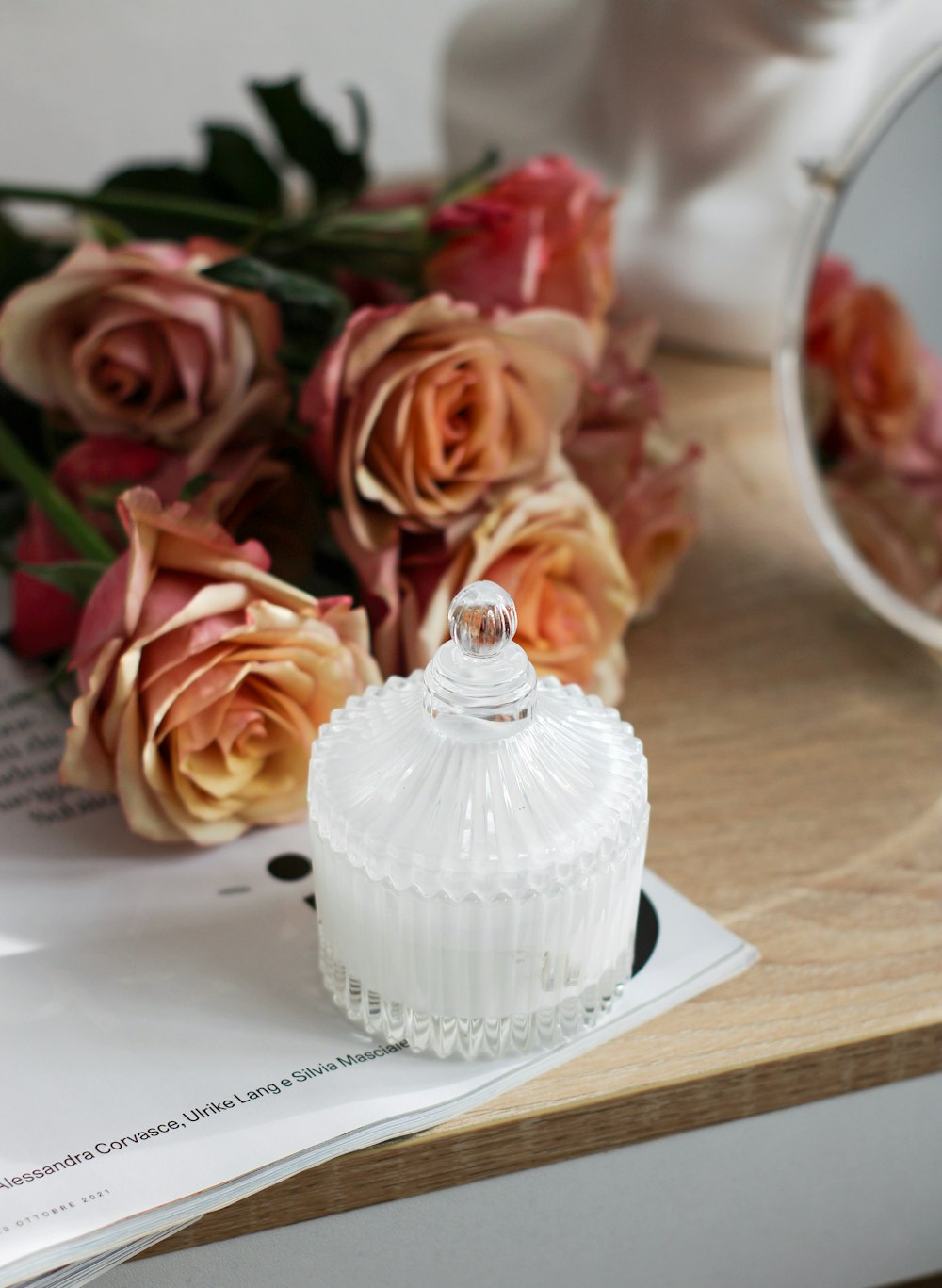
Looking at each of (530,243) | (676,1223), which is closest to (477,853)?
(676,1223)

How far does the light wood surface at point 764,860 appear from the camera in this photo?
0.31 metres

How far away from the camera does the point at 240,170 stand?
20.4 inches

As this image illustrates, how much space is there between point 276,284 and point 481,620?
0.16 metres

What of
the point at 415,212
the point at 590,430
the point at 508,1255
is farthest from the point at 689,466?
the point at 508,1255

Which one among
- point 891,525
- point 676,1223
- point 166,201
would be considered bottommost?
point 676,1223

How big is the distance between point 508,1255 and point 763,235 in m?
0.44

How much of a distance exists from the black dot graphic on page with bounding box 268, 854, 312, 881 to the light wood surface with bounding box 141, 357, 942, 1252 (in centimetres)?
9

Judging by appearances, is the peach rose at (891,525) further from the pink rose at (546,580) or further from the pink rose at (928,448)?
the pink rose at (546,580)

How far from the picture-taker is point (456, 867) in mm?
280

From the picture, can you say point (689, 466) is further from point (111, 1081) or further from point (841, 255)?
point (111, 1081)

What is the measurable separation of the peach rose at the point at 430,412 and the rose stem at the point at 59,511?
70 millimetres

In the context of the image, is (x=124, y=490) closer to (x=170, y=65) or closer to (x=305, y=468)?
(x=305, y=468)

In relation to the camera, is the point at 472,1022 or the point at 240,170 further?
the point at 240,170

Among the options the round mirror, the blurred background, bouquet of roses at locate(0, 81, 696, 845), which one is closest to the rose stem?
bouquet of roses at locate(0, 81, 696, 845)
